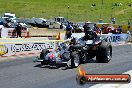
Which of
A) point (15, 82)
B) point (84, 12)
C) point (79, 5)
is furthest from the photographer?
point (79, 5)

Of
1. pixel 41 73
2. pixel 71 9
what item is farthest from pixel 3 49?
pixel 71 9

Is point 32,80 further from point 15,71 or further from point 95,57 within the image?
point 95,57

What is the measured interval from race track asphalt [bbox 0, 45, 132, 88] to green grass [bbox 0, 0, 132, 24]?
46.2m

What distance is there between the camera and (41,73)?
14414 mm

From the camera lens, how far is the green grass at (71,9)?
67.4 meters

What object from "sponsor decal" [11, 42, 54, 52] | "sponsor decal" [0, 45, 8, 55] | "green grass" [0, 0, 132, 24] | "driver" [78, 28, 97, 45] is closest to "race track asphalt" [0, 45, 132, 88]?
"driver" [78, 28, 97, 45]

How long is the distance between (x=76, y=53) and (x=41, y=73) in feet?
6.65

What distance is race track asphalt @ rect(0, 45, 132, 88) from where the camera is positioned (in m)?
12.1

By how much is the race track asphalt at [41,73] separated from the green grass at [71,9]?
46.2 m

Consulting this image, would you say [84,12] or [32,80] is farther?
[84,12]

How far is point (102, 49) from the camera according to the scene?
17.5 m

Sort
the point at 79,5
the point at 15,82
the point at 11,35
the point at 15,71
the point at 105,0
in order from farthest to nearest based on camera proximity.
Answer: the point at 105,0 < the point at 79,5 < the point at 11,35 < the point at 15,71 < the point at 15,82

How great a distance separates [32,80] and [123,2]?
72053 millimetres

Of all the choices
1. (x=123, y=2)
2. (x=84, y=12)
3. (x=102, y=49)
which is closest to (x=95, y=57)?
(x=102, y=49)
